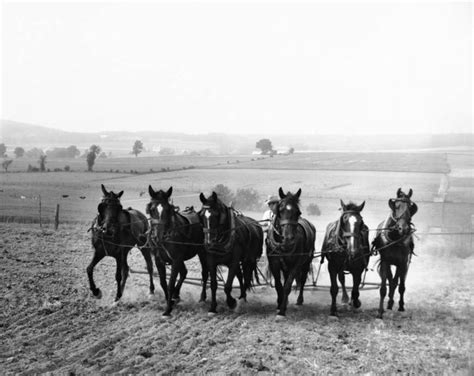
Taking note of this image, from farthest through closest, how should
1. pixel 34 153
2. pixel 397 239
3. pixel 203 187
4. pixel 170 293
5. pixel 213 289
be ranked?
pixel 203 187 → pixel 34 153 → pixel 397 239 → pixel 213 289 → pixel 170 293

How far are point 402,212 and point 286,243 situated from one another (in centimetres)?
240

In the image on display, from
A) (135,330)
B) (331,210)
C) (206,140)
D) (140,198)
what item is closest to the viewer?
(135,330)

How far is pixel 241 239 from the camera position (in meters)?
10.6

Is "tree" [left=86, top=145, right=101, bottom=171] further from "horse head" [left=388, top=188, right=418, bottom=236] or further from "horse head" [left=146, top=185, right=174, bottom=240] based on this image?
"horse head" [left=388, top=188, right=418, bottom=236]

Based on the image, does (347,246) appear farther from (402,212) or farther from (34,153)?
(34,153)

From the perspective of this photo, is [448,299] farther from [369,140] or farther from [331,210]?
[369,140]

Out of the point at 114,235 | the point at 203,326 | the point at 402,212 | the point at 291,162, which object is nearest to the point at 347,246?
the point at 402,212

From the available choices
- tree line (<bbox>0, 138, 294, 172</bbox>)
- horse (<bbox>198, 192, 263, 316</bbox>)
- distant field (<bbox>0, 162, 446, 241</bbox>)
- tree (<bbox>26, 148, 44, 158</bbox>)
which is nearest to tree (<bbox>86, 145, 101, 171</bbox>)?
tree line (<bbox>0, 138, 294, 172</bbox>)

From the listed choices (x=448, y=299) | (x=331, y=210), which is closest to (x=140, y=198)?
(x=331, y=210)

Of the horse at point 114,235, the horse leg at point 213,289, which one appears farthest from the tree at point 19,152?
the horse leg at point 213,289

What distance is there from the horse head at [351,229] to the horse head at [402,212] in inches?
30.0

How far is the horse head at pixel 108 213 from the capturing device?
11.0 m

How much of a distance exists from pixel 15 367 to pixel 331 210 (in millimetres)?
24079

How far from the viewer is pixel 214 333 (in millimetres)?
8805
